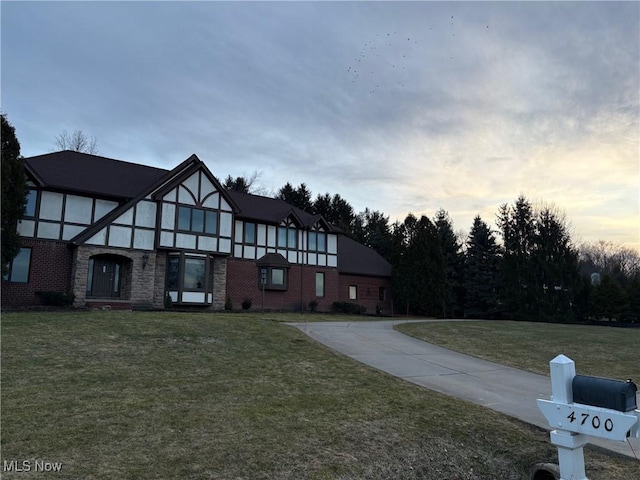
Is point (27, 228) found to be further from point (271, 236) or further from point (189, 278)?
point (271, 236)

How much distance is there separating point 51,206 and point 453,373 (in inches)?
783

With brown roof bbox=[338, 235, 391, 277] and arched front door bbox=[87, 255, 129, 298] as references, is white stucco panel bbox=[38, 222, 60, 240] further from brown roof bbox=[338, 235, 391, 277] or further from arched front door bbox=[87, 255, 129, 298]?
brown roof bbox=[338, 235, 391, 277]

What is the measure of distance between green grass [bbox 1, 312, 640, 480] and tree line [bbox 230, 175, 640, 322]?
2593cm

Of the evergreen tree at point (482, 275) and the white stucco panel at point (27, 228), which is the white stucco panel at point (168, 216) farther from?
the evergreen tree at point (482, 275)

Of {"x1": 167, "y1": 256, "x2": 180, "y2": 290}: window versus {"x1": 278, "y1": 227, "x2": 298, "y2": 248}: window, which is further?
{"x1": 278, "y1": 227, "x2": 298, "y2": 248}: window

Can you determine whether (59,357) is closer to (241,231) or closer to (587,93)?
(587,93)

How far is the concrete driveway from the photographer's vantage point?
24.2 feet

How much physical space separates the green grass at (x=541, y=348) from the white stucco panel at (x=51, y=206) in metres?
17.0

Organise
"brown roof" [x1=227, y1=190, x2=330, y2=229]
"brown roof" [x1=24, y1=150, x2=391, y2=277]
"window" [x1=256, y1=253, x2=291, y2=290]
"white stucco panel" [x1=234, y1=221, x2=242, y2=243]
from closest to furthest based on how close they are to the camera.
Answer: "brown roof" [x1=24, y1=150, x2=391, y2=277] → "white stucco panel" [x1=234, y1=221, x2=242, y2=243] → "window" [x1=256, y1=253, x2=291, y2=290] → "brown roof" [x1=227, y1=190, x2=330, y2=229]

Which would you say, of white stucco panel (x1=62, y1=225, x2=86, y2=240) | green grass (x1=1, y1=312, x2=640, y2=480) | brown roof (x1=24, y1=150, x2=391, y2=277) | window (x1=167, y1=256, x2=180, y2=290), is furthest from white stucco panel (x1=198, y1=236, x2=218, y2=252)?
green grass (x1=1, y1=312, x2=640, y2=480)

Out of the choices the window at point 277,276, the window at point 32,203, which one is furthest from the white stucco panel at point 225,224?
the window at point 32,203

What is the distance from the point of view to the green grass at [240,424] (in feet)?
14.4

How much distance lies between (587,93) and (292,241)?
19866 millimetres

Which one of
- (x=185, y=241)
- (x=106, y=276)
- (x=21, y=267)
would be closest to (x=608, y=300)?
(x=185, y=241)
